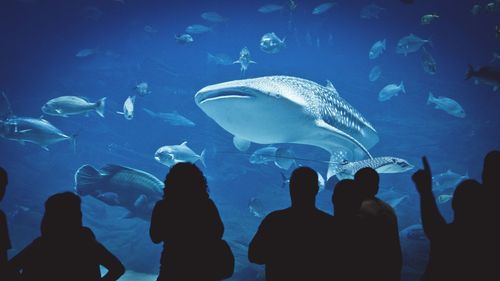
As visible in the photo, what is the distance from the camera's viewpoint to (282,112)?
5.29 meters

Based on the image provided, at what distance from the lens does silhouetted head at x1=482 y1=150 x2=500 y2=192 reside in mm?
1874

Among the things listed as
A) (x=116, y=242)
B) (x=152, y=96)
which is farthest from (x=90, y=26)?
(x=116, y=242)

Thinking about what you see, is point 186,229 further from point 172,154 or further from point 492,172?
point 172,154

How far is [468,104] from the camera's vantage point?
16672 mm

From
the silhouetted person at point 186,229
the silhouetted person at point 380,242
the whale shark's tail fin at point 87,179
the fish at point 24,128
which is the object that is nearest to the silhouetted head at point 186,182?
the silhouetted person at point 186,229

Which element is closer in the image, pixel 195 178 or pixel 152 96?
pixel 195 178

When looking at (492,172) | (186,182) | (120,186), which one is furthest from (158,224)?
(120,186)

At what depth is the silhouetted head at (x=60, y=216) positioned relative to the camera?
5.38 ft

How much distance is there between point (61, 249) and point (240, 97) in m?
3.51

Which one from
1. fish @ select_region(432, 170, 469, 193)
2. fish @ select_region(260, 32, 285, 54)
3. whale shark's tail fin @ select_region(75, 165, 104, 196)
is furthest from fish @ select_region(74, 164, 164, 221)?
fish @ select_region(432, 170, 469, 193)

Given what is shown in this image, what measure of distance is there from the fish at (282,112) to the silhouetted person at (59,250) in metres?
3.41

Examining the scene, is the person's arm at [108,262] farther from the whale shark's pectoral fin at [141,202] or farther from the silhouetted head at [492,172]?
the whale shark's pectoral fin at [141,202]

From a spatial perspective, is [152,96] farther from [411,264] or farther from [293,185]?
[293,185]

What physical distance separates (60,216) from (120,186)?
502 cm
